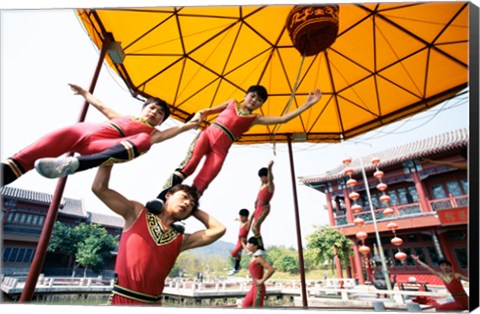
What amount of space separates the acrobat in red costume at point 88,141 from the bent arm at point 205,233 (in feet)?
2.73

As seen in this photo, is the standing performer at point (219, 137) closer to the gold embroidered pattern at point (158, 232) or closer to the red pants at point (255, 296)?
the gold embroidered pattern at point (158, 232)

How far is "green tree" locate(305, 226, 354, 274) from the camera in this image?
1725 centimetres

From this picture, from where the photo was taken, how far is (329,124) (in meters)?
6.15

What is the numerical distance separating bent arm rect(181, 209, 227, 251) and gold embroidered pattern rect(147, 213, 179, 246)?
13cm

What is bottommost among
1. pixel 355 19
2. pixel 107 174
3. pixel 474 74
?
pixel 107 174

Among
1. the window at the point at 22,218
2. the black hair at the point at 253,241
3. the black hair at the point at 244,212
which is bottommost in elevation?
the black hair at the point at 253,241

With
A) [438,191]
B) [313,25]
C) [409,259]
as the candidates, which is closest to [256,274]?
[313,25]

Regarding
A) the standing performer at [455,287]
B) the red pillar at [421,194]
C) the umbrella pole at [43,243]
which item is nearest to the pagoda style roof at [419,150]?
the red pillar at [421,194]

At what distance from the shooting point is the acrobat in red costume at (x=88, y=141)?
207 cm

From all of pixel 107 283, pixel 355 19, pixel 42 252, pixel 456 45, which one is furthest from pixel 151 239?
pixel 107 283

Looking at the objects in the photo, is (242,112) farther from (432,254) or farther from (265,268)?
(432,254)

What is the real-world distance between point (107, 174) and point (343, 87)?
5341 millimetres

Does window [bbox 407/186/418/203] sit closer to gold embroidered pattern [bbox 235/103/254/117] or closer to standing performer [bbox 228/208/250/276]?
standing performer [bbox 228/208/250/276]

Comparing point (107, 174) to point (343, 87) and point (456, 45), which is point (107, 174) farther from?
point (456, 45)
